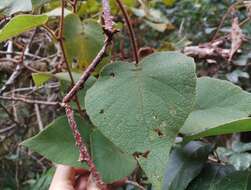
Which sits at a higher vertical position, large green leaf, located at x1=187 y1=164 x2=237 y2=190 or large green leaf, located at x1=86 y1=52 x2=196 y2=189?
large green leaf, located at x1=86 y1=52 x2=196 y2=189

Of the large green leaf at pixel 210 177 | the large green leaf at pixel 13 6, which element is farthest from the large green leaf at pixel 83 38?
the large green leaf at pixel 210 177

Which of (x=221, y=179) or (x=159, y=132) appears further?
(x=221, y=179)

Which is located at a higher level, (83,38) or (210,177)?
(83,38)

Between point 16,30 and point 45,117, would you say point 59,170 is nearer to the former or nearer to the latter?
point 16,30

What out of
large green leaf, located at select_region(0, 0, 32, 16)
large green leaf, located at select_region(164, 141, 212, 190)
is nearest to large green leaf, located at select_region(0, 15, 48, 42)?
large green leaf, located at select_region(0, 0, 32, 16)

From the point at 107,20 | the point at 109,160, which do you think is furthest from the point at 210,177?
the point at 107,20

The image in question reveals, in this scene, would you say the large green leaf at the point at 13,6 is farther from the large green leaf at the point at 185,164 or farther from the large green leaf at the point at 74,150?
the large green leaf at the point at 185,164

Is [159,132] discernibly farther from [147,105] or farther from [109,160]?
[109,160]

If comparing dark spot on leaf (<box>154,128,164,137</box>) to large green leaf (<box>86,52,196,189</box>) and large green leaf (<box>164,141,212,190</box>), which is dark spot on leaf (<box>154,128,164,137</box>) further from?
large green leaf (<box>164,141,212,190</box>)
